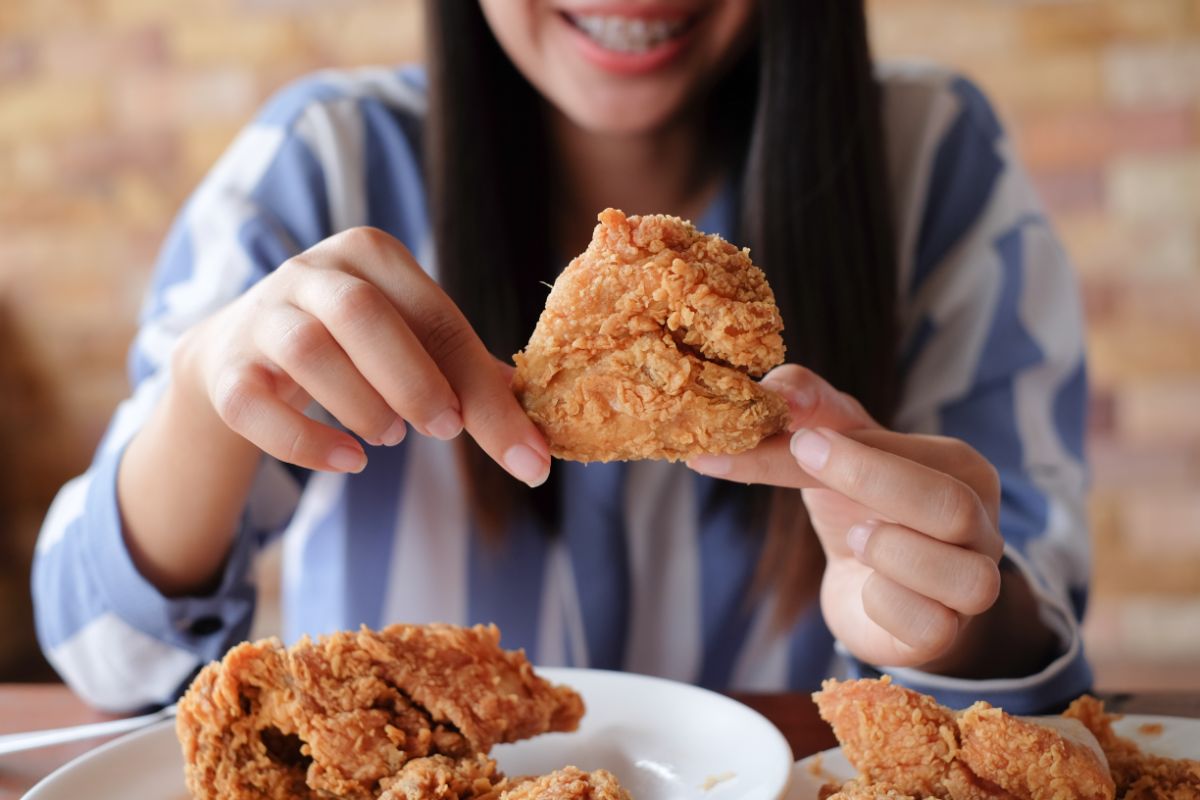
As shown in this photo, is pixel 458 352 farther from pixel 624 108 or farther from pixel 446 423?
pixel 624 108

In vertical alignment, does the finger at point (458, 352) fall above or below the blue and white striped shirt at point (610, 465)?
above

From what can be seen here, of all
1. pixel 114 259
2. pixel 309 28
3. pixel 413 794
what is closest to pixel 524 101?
pixel 413 794

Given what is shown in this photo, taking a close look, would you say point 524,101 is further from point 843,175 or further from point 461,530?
point 461,530

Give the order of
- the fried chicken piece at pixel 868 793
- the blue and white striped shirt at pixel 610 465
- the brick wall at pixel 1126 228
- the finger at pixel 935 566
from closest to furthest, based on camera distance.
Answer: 1. the fried chicken piece at pixel 868 793
2. the finger at pixel 935 566
3. the blue and white striped shirt at pixel 610 465
4. the brick wall at pixel 1126 228

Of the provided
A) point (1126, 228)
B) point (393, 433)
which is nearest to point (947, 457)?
point (393, 433)

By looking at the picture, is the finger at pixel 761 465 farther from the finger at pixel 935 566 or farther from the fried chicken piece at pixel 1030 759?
the fried chicken piece at pixel 1030 759

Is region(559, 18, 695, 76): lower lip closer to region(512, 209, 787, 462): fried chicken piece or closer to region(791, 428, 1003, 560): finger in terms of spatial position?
region(512, 209, 787, 462): fried chicken piece

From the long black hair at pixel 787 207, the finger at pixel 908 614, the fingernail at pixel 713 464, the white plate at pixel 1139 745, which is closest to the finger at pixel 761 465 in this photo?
the fingernail at pixel 713 464

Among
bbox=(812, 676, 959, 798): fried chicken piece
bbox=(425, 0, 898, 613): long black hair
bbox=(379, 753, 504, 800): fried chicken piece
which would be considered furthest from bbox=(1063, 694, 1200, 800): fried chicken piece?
bbox=(425, 0, 898, 613): long black hair
